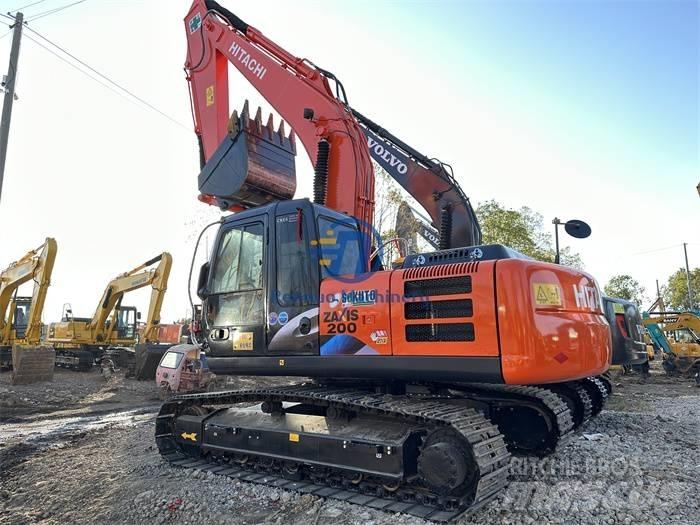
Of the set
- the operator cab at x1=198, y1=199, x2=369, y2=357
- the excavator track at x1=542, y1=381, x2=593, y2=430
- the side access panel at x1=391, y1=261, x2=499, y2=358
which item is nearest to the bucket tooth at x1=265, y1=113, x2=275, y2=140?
the operator cab at x1=198, y1=199, x2=369, y2=357

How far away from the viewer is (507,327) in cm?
388

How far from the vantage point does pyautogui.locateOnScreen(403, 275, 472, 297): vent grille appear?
13.7ft

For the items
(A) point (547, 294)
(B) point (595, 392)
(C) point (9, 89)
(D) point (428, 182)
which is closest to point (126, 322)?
(C) point (9, 89)

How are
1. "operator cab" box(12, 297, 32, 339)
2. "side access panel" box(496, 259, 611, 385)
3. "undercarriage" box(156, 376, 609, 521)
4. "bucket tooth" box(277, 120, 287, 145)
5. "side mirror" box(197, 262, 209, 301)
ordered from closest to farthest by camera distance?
"side access panel" box(496, 259, 611, 385), "undercarriage" box(156, 376, 609, 521), "side mirror" box(197, 262, 209, 301), "bucket tooth" box(277, 120, 287, 145), "operator cab" box(12, 297, 32, 339)

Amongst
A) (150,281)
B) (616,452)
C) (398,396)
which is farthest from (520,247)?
(398,396)

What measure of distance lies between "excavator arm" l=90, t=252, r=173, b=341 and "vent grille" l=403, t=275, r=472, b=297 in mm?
15576

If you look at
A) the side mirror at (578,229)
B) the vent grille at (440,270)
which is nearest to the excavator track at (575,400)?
the side mirror at (578,229)

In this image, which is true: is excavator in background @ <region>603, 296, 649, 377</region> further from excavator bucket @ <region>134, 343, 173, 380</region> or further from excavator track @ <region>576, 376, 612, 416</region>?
excavator bucket @ <region>134, 343, 173, 380</region>

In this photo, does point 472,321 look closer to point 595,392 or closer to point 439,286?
point 439,286

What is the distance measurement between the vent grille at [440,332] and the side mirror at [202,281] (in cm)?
235

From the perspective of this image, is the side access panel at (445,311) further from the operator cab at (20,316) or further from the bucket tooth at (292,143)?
the operator cab at (20,316)

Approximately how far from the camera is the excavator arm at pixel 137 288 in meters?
18.5

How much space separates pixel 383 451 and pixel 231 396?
6.65 ft

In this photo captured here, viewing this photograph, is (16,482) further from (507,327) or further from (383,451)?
(507,327)
